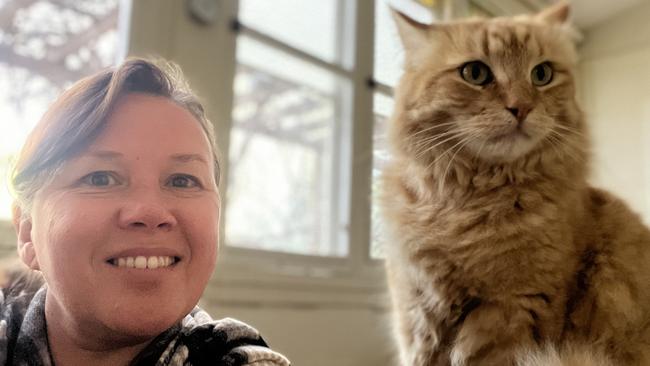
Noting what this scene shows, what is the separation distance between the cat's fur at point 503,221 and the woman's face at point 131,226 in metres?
0.46

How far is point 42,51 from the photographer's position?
4.74 ft

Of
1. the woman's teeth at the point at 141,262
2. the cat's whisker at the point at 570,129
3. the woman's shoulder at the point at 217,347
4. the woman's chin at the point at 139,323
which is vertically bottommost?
the woman's shoulder at the point at 217,347

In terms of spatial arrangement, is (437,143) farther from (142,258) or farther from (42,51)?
(42,51)

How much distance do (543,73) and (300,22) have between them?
1278 millimetres

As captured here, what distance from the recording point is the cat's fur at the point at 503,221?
34.4 inches

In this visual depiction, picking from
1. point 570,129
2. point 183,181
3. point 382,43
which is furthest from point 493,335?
point 382,43

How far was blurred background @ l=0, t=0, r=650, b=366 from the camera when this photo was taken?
146 cm

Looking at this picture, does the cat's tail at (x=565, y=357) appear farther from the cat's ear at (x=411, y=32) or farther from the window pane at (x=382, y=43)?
the window pane at (x=382, y=43)

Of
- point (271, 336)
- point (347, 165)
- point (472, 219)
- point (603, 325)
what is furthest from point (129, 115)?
point (347, 165)

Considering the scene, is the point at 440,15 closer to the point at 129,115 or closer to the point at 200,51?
the point at 200,51

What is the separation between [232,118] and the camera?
175cm

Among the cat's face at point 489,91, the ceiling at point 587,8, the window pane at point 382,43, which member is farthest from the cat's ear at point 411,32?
the ceiling at point 587,8

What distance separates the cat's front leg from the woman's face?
0.46 m

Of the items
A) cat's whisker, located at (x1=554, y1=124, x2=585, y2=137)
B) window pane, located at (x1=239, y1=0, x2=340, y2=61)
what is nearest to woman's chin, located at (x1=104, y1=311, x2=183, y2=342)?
cat's whisker, located at (x1=554, y1=124, x2=585, y2=137)
